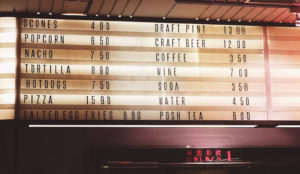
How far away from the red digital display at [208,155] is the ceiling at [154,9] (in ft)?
6.94

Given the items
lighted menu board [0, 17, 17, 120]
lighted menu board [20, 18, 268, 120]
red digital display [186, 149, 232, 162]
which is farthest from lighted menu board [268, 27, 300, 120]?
lighted menu board [0, 17, 17, 120]

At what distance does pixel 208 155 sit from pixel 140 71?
1671 mm

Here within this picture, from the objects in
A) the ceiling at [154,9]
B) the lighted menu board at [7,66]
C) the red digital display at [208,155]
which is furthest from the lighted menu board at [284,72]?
the lighted menu board at [7,66]

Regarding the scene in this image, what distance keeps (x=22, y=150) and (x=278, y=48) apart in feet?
14.4

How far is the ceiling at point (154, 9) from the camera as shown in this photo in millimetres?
6953

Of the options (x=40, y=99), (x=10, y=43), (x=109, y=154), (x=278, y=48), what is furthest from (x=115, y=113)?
(x=278, y=48)

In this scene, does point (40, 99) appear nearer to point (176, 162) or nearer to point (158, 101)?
point (158, 101)

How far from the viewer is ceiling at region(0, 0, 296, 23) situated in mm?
6953

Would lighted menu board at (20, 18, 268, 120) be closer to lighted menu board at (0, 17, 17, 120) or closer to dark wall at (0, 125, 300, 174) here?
lighted menu board at (0, 17, 17, 120)

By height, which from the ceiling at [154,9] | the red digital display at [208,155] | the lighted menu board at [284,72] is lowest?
the red digital display at [208,155]

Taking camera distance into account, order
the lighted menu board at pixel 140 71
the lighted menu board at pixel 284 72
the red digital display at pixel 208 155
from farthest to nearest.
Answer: the lighted menu board at pixel 284 72, the red digital display at pixel 208 155, the lighted menu board at pixel 140 71

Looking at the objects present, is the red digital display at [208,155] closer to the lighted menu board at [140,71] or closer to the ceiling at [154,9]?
the lighted menu board at [140,71]

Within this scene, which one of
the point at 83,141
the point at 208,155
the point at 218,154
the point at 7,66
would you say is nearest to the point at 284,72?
the point at 218,154

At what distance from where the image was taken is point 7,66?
7039mm
